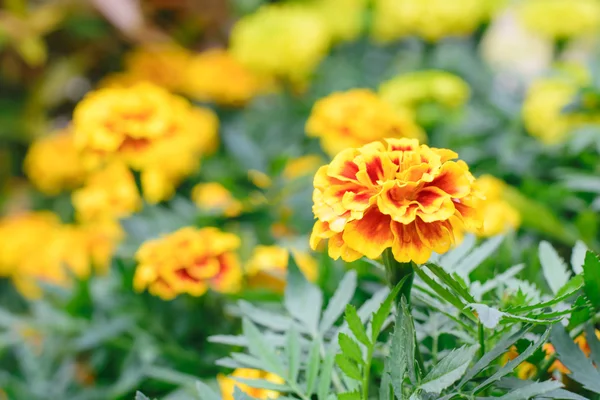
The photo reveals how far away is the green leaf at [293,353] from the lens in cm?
32

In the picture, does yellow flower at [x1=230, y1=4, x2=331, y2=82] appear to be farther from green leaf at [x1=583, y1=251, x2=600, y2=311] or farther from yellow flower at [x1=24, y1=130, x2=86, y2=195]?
green leaf at [x1=583, y1=251, x2=600, y2=311]

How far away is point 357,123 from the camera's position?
65 cm

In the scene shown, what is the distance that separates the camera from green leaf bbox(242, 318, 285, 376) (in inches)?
12.8

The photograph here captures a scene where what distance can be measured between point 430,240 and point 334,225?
0.14ft

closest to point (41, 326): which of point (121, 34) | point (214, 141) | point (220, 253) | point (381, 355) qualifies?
point (220, 253)

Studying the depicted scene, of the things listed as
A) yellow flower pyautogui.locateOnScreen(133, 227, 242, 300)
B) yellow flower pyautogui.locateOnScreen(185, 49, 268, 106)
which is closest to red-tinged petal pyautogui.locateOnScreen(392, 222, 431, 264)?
yellow flower pyautogui.locateOnScreen(133, 227, 242, 300)

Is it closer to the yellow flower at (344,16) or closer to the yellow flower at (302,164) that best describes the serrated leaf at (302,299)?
the yellow flower at (302,164)

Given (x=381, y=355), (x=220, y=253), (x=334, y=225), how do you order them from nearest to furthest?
(x=334, y=225), (x=381, y=355), (x=220, y=253)

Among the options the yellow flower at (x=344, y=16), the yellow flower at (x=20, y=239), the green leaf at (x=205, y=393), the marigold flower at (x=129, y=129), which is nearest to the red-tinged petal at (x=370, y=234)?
the green leaf at (x=205, y=393)

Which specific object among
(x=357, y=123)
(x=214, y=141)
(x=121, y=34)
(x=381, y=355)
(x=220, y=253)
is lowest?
(x=381, y=355)

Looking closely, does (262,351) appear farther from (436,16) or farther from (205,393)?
(436,16)

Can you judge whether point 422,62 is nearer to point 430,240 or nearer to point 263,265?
point 263,265

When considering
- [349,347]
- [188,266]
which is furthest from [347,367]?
[188,266]

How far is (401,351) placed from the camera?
0.86ft
